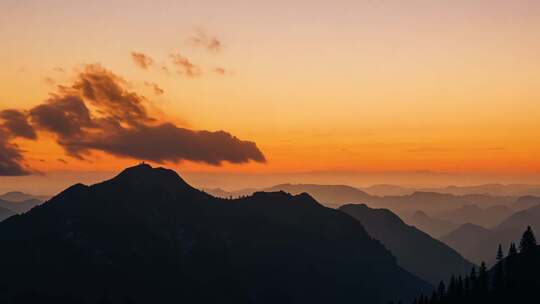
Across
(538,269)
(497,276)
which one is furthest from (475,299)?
(538,269)

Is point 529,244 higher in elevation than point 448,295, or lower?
higher

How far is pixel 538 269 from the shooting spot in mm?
190625

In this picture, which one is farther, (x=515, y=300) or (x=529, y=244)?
(x=529, y=244)

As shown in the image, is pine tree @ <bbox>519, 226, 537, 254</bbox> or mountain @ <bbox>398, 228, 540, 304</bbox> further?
pine tree @ <bbox>519, 226, 537, 254</bbox>

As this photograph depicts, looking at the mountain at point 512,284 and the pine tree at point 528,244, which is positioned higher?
the pine tree at point 528,244

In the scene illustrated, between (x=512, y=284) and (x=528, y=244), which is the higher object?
(x=528, y=244)

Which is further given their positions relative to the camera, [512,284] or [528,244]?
[528,244]

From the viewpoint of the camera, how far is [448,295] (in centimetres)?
19938

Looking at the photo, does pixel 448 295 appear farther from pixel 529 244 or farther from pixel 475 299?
pixel 529 244

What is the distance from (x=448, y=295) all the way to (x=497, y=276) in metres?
20.1

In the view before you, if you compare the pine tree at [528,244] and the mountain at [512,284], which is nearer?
the mountain at [512,284]

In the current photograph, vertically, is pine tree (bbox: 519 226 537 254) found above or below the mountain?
above

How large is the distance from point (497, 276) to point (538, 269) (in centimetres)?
1587

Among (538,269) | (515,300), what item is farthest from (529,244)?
(515,300)
